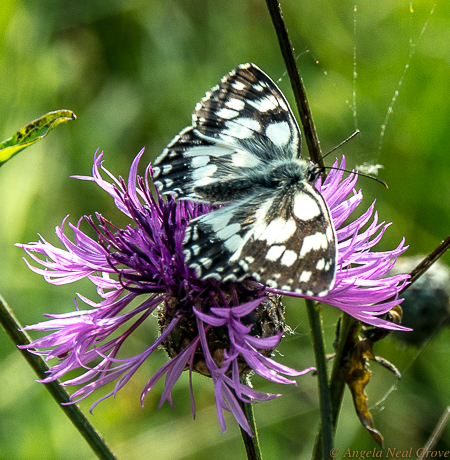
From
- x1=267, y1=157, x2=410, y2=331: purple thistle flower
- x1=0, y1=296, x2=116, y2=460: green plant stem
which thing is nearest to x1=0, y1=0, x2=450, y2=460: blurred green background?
x1=267, y1=157, x2=410, y2=331: purple thistle flower

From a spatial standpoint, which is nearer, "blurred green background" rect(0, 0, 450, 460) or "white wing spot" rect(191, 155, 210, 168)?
"white wing spot" rect(191, 155, 210, 168)

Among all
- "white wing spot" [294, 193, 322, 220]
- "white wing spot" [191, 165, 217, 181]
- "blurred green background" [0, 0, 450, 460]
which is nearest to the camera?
"white wing spot" [294, 193, 322, 220]

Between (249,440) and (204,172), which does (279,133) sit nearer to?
(204,172)

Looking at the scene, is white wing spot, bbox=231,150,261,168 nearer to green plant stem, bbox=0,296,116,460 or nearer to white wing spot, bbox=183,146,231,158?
white wing spot, bbox=183,146,231,158

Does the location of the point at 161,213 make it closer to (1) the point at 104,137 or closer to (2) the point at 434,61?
(1) the point at 104,137

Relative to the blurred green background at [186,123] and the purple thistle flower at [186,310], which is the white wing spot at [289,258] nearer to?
the purple thistle flower at [186,310]

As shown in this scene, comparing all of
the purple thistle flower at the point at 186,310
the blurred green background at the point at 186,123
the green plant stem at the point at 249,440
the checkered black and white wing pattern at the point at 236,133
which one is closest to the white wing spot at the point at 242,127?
the checkered black and white wing pattern at the point at 236,133

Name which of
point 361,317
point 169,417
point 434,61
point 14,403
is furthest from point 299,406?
point 434,61

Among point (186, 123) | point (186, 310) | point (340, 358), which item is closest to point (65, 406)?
point (186, 310)
